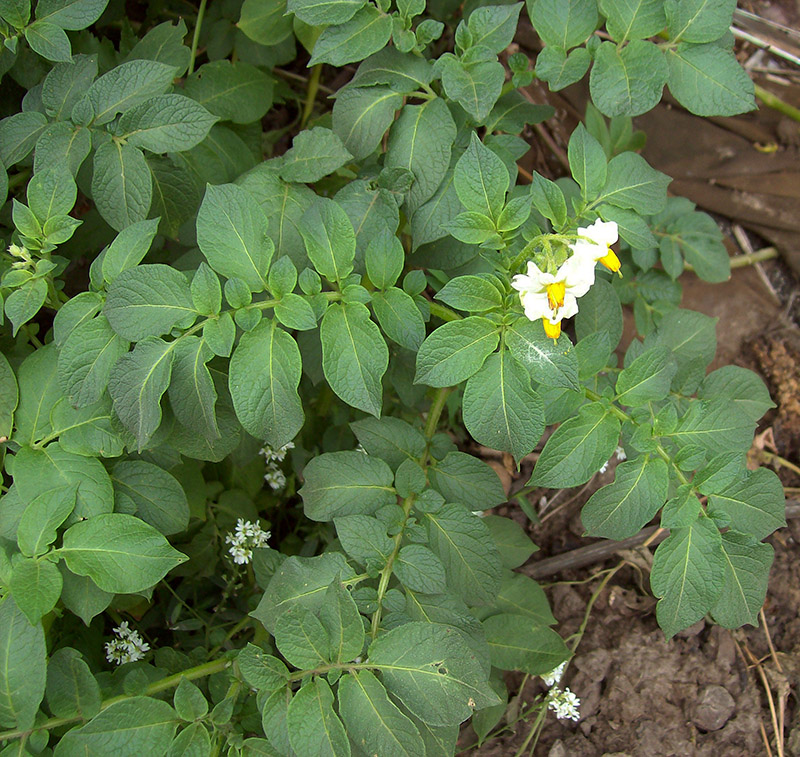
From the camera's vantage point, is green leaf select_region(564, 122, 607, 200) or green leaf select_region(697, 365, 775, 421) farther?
green leaf select_region(697, 365, 775, 421)

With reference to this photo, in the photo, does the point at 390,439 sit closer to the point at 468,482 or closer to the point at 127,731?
the point at 468,482

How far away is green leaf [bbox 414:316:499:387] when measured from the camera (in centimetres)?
141

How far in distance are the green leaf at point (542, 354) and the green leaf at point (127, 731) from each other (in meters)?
0.99

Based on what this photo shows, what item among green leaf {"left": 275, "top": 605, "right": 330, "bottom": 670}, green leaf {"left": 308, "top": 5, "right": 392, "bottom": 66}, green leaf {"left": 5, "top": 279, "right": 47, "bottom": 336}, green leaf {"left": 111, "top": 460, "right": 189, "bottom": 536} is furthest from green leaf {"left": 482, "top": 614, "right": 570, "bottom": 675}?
green leaf {"left": 308, "top": 5, "right": 392, "bottom": 66}

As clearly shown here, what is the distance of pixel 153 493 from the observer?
1678mm

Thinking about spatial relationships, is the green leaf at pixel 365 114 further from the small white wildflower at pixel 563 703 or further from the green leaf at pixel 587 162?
the small white wildflower at pixel 563 703

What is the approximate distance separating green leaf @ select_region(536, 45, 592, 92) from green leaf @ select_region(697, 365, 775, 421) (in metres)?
0.79

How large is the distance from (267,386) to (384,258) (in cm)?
36

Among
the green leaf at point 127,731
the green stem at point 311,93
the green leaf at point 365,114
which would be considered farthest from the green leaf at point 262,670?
the green stem at point 311,93

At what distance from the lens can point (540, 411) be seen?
142 centimetres

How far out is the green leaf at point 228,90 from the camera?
6.68 ft

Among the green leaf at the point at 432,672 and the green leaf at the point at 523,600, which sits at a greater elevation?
the green leaf at the point at 432,672

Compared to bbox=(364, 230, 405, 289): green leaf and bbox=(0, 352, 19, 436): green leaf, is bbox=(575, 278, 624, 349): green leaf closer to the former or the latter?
bbox=(364, 230, 405, 289): green leaf

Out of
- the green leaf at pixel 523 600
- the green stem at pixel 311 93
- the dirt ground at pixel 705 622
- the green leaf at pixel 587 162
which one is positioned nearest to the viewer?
the green leaf at pixel 587 162
